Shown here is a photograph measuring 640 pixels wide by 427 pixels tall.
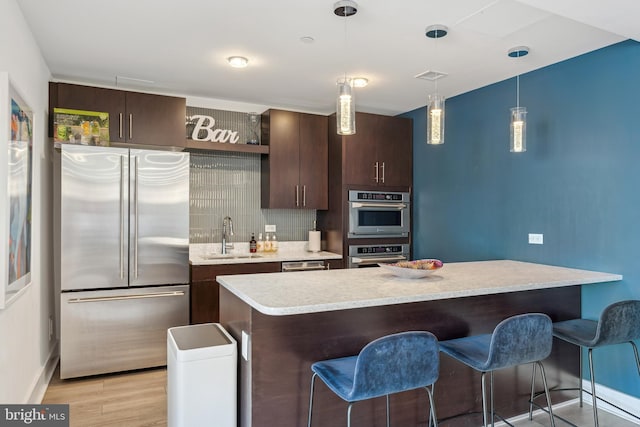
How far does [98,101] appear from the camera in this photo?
3.72 m

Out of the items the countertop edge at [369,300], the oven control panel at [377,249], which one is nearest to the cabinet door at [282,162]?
the oven control panel at [377,249]

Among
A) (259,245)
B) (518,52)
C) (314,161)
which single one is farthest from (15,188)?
(518,52)

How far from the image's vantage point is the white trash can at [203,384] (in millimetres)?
2059

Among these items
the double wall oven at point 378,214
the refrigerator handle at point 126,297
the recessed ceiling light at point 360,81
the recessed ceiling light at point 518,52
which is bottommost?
the refrigerator handle at point 126,297

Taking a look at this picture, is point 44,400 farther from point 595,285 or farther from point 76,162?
point 595,285

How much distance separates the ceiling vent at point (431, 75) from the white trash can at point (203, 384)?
2.73 m

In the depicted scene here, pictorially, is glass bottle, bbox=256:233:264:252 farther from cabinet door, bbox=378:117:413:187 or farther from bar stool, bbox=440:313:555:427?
bar stool, bbox=440:313:555:427

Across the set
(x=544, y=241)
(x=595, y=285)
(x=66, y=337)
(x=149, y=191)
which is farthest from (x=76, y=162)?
(x=595, y=285)

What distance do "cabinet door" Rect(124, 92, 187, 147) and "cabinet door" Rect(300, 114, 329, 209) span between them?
1.26 meters

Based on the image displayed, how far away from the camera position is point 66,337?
11.1 ft

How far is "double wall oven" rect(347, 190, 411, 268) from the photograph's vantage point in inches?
181

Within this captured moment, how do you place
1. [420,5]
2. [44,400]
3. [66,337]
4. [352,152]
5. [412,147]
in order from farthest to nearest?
[412,147]
[352,152]
[66,337]
[44,400]
[420,5]

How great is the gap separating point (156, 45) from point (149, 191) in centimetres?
119

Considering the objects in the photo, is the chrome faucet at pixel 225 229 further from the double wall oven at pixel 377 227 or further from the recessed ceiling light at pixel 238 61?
the recessed ceiling light at pixel 238 61
